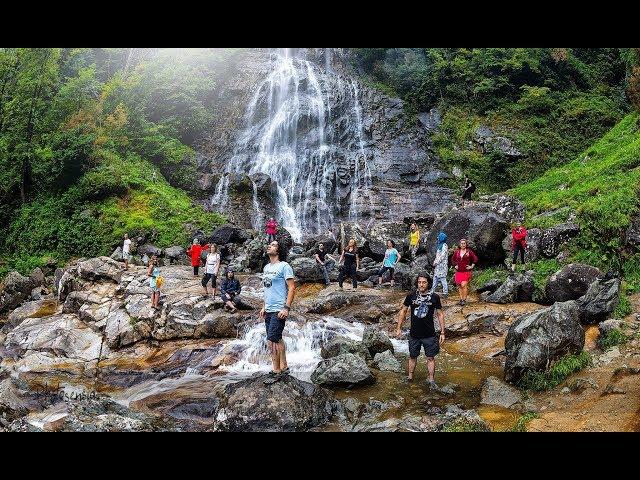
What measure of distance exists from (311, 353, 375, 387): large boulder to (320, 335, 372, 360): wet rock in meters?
0.94

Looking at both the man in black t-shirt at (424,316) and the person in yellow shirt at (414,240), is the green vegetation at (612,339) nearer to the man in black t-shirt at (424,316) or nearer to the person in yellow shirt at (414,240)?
the man in black t-shirt at (424,316)

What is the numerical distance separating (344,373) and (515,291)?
19.4ft

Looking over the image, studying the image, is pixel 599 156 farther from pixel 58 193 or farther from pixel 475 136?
pixel 58 193

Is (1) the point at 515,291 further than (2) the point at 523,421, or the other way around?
(1) the point at 515,291

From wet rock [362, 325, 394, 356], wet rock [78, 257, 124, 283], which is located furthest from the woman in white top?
wet rock [362, 325, 394, 356]

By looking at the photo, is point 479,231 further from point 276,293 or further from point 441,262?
point 276,293

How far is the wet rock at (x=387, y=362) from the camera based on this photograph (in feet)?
27.1

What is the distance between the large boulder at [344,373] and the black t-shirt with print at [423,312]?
1117 millimetres

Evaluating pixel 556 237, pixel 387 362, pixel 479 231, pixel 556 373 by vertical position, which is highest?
pixel 479 231

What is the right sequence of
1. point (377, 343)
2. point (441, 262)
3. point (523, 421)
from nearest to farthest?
point (523, 421) < point (377, 343) < point (441, 262)

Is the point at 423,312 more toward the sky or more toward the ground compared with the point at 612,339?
more toward the sky

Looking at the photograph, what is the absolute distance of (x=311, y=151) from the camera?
90.8ft

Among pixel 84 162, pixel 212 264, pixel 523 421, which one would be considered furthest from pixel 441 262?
pixel 84 162
